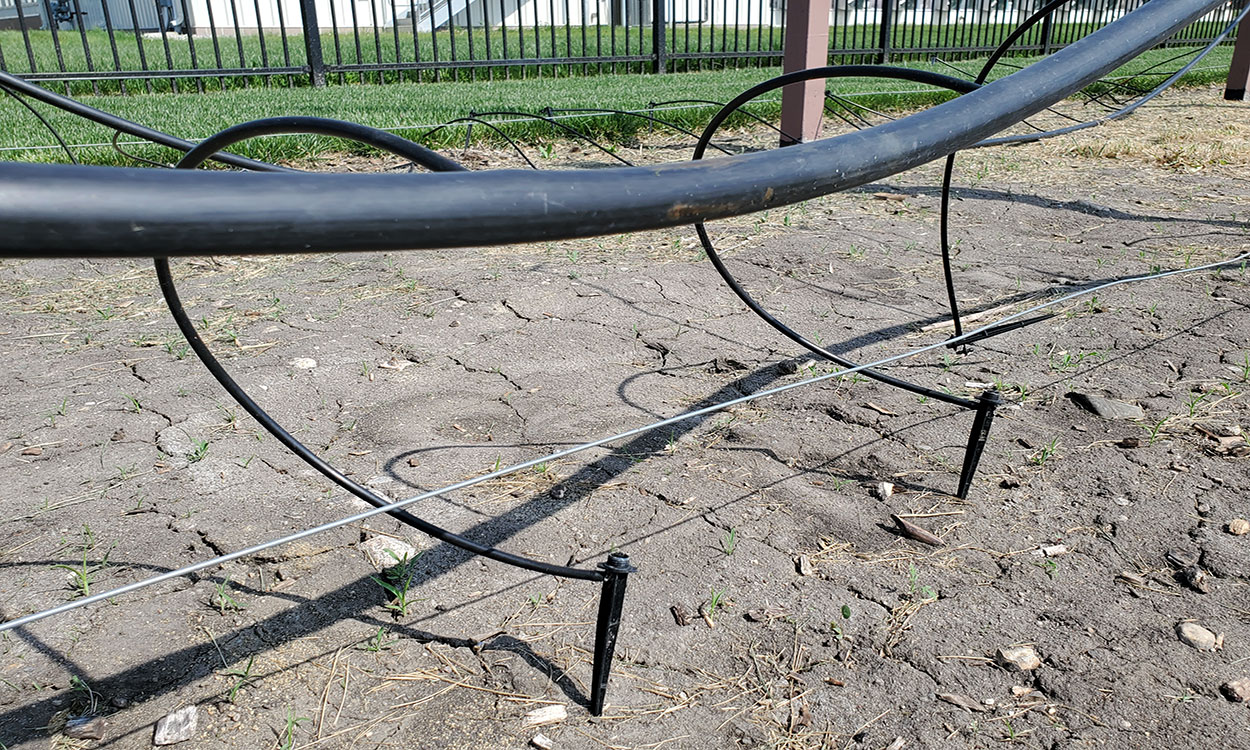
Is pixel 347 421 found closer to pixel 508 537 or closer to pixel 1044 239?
pixel 508 537

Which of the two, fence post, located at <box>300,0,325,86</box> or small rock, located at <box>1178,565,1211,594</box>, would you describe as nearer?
small rock, located at <box>1178,565,1211,594</box>

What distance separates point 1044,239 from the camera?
398 centimetres

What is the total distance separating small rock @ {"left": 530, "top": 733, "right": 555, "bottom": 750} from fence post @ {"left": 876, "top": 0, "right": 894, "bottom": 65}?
1146 cm

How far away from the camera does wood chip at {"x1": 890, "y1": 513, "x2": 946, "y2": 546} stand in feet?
6.05

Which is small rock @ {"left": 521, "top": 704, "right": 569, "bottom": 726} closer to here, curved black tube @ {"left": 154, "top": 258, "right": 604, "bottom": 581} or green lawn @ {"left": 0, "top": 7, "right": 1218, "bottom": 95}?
curved black tube @ {"left": 154, "top": 258, "right": 604, "bottom": 581}

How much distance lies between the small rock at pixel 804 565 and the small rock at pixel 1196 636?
0.62 metres

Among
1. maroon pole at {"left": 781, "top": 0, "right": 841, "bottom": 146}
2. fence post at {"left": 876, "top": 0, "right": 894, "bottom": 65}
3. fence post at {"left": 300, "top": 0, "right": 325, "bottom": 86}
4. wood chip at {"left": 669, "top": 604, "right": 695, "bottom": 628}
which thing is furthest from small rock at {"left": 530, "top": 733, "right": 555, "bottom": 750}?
fence post at {"left": 876, "top": 0, "right": 894, "bottom": 65}

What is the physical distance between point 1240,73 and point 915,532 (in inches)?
344

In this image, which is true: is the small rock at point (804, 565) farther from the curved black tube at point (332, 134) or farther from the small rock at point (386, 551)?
the curved black tube at point (332, 134)

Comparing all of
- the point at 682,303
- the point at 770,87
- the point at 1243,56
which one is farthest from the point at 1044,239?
the point at 1243,56

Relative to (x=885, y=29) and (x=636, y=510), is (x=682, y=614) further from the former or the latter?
(x=885, y=29)

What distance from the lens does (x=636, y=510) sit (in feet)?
6.40

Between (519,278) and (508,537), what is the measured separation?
5.74 feet

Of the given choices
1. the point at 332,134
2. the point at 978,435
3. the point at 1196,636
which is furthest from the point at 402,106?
the point at 1196,636
